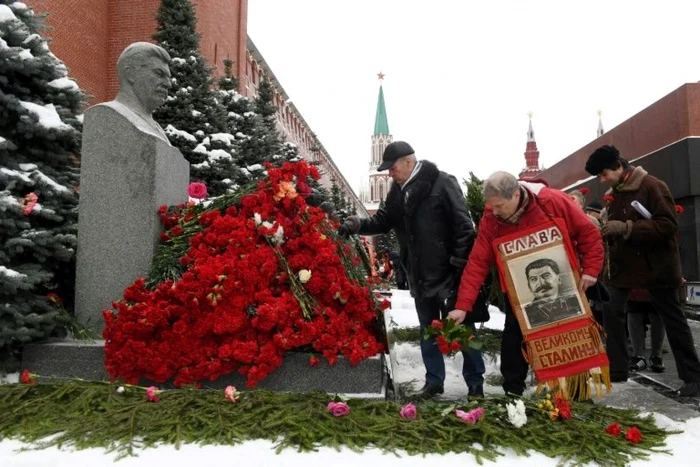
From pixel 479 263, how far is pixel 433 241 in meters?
0.55

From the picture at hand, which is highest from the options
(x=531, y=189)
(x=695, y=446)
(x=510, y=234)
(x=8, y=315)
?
(x=531, y=189)

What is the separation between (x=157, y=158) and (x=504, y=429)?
3.10 m

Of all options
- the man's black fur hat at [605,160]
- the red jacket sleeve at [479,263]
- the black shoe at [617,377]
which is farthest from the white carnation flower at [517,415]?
the man's black fur hat at [605,160]

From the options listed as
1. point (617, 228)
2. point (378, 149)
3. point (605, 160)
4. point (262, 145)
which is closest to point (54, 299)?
point (617, 228)

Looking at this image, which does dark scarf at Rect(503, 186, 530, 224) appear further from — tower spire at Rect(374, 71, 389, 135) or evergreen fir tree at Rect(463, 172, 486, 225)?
Answer: tower spire at Rect(374, 71, 389, 135)

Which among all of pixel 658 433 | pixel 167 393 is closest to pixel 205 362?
pixel 167 393

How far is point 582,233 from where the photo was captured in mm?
3105

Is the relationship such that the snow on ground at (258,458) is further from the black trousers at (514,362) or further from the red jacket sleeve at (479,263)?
the red jacket sleeve at (479,263)

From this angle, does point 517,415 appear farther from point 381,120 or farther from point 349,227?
point 381,120

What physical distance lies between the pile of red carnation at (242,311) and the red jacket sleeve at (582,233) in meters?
1.43

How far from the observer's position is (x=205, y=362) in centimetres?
323

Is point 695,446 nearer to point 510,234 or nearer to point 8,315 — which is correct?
point 510,234

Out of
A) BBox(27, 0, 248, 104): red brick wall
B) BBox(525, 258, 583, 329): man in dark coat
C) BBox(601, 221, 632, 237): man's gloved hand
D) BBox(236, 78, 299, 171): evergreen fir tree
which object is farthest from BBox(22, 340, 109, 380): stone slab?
BBox(27, 0, 248, 104): red brick wall

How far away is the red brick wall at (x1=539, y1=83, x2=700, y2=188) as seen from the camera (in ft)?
32.9
